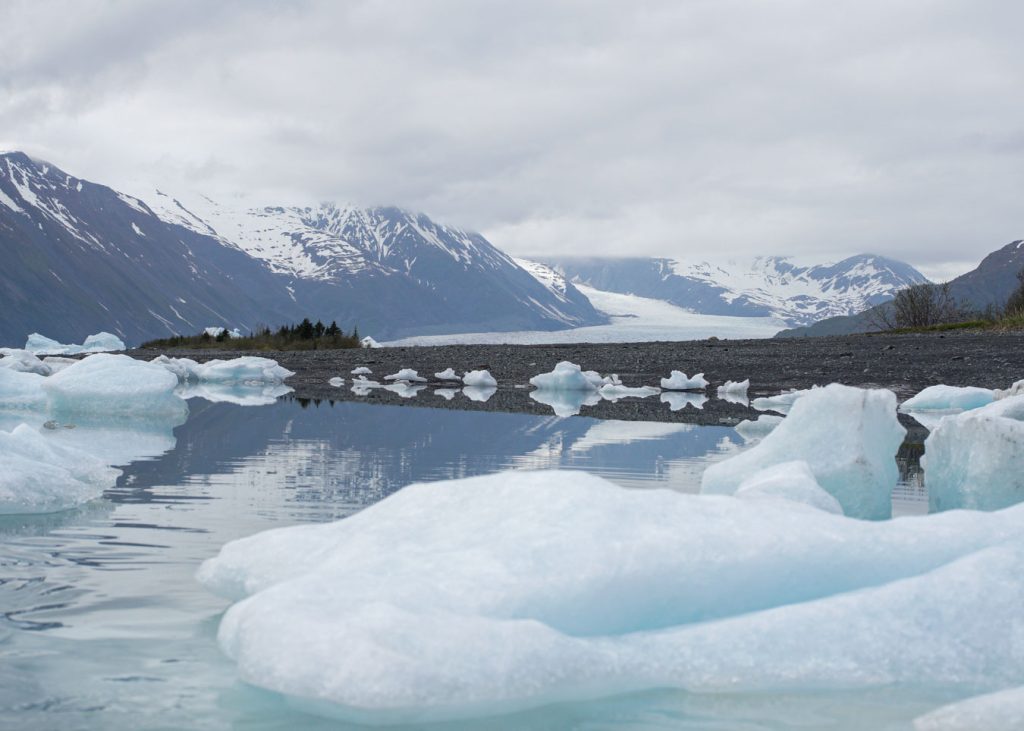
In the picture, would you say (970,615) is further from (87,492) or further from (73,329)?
(73,329)

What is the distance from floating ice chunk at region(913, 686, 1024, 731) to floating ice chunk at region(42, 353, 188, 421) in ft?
48.4

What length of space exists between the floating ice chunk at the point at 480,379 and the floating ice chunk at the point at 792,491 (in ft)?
63.3

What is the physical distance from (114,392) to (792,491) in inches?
547

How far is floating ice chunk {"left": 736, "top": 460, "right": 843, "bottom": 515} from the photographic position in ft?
16.7

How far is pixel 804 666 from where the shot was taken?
3502 millimetres

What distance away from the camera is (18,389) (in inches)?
704

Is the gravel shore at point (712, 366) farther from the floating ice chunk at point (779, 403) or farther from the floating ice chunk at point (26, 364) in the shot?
the floating ice chunk at point (26, 364)

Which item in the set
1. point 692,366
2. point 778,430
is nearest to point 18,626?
point 778,430

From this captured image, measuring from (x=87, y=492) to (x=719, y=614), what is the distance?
16.4 feet

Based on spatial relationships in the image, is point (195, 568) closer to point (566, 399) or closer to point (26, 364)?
point (566, 399)

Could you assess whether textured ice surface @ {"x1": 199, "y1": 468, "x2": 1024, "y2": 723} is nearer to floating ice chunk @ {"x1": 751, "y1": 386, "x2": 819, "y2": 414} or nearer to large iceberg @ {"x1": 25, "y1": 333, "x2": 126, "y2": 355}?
floating ice chunk @ {"x1": 751, "y1": 386, "x2": 819, "y2": 414}

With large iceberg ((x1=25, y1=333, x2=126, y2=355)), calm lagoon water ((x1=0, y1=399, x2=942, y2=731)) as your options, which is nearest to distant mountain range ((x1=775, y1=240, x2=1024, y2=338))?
large iceberg ((x1=25, y1=333, x2=126, y2=355))

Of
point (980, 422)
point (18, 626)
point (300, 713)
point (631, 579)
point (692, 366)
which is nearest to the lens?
point (300, 713)

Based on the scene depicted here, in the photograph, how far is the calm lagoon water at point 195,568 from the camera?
331cm
